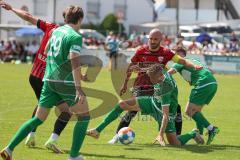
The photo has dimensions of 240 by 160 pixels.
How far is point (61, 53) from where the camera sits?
9.27 meters

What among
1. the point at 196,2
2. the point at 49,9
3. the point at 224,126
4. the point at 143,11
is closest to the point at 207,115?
the point at 224,126

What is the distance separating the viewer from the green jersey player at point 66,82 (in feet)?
29.5

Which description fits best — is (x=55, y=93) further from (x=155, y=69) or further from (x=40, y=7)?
(x=40, y=7)

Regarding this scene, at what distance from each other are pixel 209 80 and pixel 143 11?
197 feet

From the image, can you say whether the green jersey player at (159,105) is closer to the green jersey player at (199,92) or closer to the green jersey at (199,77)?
the green jersey player at (199,92)

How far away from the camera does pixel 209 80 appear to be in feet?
41.7

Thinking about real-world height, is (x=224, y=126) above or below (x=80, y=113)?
below

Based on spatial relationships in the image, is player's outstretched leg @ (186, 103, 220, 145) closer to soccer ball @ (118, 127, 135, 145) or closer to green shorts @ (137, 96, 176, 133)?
green shorts @ (137, 96, 176, 133)

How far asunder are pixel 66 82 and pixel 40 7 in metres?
57.1

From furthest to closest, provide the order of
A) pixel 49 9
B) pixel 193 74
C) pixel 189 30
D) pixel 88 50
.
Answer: pixel 49 9 < pixel 189 30 < pixel 88 50 < pixel 193 74

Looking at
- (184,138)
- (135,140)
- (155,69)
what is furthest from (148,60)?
(135,140)

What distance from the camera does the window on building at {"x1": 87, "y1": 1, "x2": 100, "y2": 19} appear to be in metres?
68.4

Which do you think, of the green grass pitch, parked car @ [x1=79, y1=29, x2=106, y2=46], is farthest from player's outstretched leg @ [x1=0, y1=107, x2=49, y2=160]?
parked car @ [x1=79, y1=29, x2=106, y2=46]

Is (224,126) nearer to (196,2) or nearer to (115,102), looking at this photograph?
(115,102)
